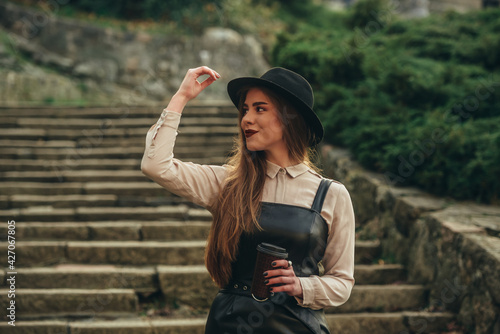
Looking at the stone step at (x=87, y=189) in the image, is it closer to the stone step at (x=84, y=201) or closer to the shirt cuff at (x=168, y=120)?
the stone step at (x=84, y=201)

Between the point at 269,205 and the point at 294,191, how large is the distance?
0.11m

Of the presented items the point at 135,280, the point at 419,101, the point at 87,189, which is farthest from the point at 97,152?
the point at 419,101

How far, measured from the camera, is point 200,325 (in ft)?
11.7

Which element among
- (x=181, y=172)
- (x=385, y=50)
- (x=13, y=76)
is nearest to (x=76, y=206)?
(x=181, y=172)

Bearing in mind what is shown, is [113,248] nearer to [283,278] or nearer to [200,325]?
[200,325]

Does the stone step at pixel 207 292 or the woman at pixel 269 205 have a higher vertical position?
the woman at pixel 269 205

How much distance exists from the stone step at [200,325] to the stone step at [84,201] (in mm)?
2102

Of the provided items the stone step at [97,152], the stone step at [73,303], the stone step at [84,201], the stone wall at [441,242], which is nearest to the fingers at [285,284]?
the stone wall at [441,242]

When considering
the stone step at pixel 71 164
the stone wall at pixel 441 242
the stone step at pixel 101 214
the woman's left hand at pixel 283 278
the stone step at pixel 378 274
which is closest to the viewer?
the woman's left hand at pixel 283 278

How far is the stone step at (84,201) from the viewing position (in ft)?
18.5

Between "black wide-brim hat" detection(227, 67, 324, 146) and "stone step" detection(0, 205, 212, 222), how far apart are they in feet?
11.2

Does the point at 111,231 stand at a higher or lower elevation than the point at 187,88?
lower

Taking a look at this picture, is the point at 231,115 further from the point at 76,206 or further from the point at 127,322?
the point at 127,322

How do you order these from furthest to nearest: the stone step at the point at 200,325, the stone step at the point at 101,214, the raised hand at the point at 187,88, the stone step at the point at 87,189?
1. the stone step at the point at 87,189
2. the stone step at the point at 101,214
3. the stone step at the point at 200,325
4. the raised hand at the point at 187,88
